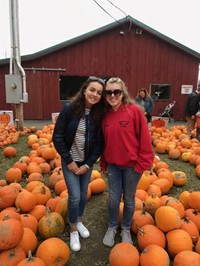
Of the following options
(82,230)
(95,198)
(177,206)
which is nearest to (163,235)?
(177,206)

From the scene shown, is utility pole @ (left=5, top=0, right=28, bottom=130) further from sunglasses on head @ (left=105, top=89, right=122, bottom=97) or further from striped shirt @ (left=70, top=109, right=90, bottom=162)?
sunglasses on head @ (left=105, top=89, right=122, bottom=97)

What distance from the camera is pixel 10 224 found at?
2.35 metres

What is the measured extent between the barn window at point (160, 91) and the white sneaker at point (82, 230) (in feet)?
41.5

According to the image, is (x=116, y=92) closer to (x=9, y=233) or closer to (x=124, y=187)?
(x=124, y=187)

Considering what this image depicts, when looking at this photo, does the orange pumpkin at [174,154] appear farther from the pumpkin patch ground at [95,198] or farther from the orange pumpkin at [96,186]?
the orange pumpkin at [96,186]

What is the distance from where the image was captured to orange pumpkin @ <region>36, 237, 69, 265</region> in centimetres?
237

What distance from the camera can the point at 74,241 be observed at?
2.82 metres

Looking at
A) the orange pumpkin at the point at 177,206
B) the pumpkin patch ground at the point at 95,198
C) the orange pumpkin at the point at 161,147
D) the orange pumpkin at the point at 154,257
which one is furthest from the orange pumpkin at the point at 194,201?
the orange pumpkin at the point at 161,147

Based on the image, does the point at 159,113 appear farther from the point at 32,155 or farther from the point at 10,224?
the point at 10,224

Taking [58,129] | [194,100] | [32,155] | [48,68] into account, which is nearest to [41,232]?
[58,129]

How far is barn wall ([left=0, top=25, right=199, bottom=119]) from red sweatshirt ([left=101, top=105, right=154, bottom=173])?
11376 mm

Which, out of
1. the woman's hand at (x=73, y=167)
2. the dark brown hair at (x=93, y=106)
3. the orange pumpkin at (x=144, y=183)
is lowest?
the orange pumpkin at (x=144, y=183)

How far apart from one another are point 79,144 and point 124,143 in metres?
0.49

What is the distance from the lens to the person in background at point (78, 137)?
8.59 ft
